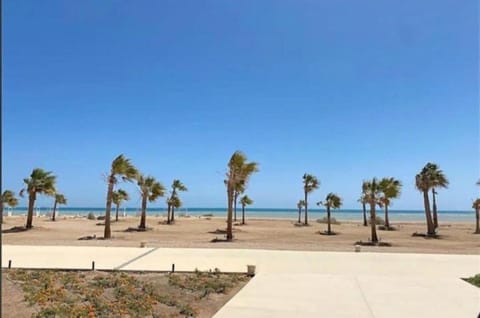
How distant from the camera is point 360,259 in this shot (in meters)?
14.4

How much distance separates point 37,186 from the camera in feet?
98.3

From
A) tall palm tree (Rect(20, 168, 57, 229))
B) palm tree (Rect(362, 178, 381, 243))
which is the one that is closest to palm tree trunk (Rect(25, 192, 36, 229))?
tall palm tree (Rect(20, 168, 57, 229))

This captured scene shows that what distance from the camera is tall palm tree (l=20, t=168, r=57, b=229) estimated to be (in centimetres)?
2957

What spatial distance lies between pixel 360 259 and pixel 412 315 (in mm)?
7348

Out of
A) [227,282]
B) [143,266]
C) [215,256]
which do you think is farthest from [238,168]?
[227,282]

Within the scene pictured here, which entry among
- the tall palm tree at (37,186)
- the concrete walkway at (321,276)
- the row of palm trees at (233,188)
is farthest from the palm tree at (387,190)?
the tall palm tree at (37,186)

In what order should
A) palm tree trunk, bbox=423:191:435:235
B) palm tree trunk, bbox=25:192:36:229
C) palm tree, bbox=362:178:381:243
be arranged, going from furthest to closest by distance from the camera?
palm tree trunk, bbox=25:192:36:229
palm tree trunk, bbox=423:191:435:235
palm tree, bbox=362:178:381:243

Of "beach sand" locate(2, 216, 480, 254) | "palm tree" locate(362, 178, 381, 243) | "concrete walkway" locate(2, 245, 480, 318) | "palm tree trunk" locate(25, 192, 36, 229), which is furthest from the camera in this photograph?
"palm tree trunk" locate(25, 192, 36, 229)

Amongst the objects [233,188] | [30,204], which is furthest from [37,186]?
[233,188]

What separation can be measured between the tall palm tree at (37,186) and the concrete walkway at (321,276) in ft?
48.3

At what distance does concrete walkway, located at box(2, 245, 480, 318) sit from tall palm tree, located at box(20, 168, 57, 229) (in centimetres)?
1472

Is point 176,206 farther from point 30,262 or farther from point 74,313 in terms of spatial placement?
point 74,313

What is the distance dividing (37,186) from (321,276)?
84.4ft

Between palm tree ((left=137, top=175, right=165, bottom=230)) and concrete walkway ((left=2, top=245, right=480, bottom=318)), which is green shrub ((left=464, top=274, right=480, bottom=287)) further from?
palm tree ((left=137, top=175, right=165, bottom=230))
